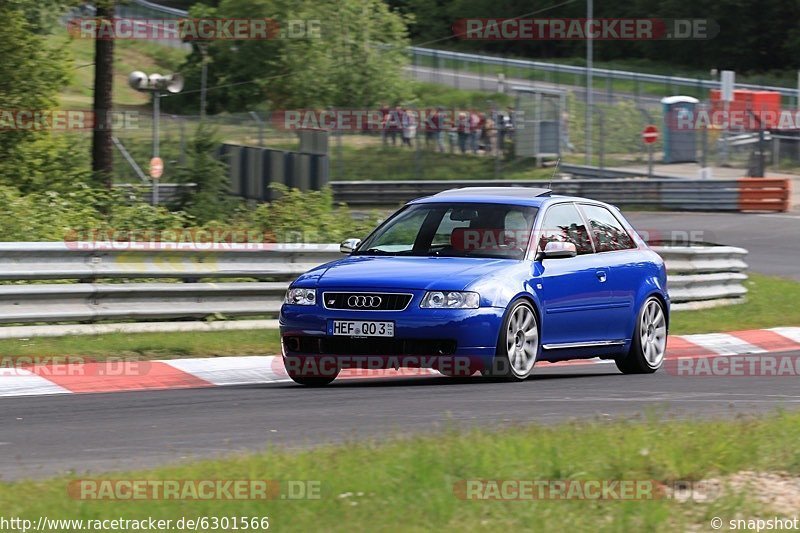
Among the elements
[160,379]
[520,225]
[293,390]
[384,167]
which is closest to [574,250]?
[520,225]

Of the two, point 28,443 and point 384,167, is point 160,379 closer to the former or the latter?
point 28,443

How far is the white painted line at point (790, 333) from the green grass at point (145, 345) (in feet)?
20.3

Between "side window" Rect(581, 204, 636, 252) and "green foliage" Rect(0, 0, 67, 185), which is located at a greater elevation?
"green foliage" Rect(0, 0, 67, 185)

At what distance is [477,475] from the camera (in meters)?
6.15

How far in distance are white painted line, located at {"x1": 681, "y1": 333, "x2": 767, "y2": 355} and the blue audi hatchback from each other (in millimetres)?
2706

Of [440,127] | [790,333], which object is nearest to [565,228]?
[790,333]

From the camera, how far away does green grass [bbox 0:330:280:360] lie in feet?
39.1

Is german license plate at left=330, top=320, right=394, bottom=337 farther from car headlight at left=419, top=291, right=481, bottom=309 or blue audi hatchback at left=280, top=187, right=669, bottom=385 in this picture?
car headlight at left=419, top=291, right=481, bottom=309

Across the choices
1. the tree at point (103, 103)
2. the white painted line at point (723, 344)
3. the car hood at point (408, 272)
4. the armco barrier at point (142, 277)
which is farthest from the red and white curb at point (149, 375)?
the tree at point (103, 103)

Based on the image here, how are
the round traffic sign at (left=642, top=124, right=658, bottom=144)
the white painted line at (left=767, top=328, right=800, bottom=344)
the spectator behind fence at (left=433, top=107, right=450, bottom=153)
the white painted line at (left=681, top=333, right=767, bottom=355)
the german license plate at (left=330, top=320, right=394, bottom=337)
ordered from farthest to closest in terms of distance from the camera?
the spectator behind fence at (left=433, top=107, right=450, bottom=153) < the round traffic sign at (left=642, top=124, right=658, bottom=144) < the white painted line at (left=767, top=328, right=800, bottom=344) < the white painted line at (left=681, top=333, right=767, bottom=355) < the german license plate at (left=330, top=320, right=394, bottom=337)

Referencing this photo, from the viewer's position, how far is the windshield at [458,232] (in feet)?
36.2

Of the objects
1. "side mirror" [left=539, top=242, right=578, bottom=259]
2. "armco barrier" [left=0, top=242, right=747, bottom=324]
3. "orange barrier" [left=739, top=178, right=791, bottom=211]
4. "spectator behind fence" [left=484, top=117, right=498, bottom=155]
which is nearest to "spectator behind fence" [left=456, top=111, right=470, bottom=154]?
"spectator behind fence" [left=484, top=117, right=498, bottom=155]

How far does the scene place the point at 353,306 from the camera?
10.2m

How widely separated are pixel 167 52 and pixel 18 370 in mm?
72924
